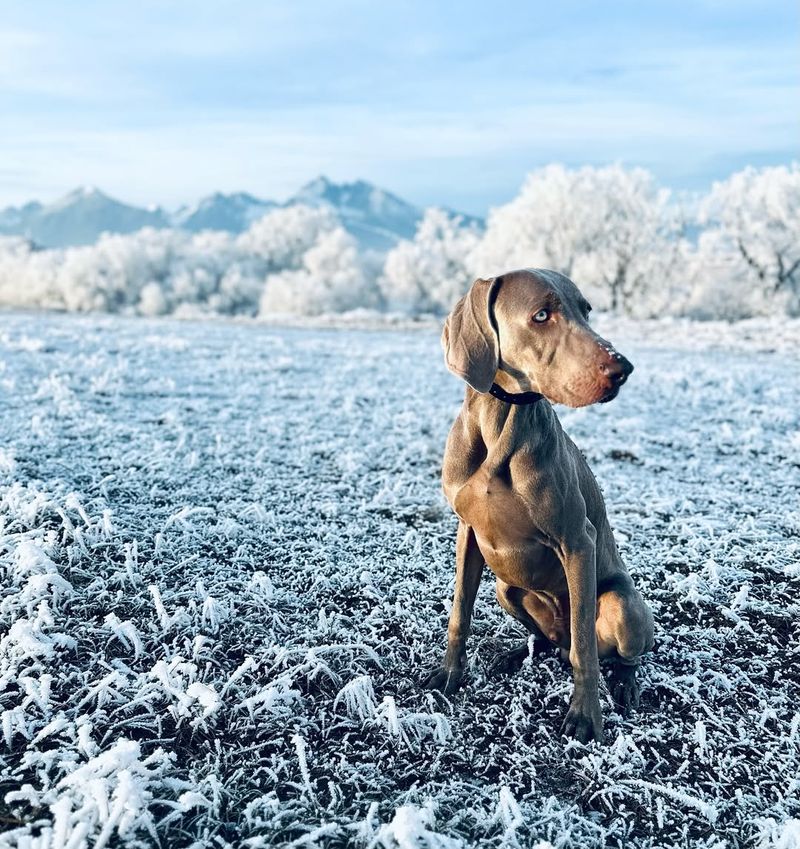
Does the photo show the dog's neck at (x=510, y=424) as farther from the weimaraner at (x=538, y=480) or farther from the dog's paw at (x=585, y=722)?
the dog's paw at (x=585, y=722)

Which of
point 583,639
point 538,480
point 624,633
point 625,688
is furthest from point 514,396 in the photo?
point 625,688

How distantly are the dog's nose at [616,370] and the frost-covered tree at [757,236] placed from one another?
5326 centimetres

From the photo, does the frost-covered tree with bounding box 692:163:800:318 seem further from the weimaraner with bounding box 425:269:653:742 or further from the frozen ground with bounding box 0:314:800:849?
the weimaraner with bounding box 425:269:653:742

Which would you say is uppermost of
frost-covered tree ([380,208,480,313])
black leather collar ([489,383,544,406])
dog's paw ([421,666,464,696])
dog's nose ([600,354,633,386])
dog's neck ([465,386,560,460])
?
frost-covered tree ([380,208,480,313])

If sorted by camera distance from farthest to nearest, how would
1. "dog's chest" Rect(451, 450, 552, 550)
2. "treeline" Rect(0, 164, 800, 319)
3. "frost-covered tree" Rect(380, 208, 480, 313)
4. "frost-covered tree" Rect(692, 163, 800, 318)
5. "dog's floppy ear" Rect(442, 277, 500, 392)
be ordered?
"frost-covered tree" Rect(380, 208, 480, 313), "treeline" Rect(0, 164, 800, 319), "frost-covered tree" Rect(692, 163, 800, 318), "dog's chest" Rect(451, 450, 552, 550), "dog's floppy ear" Rect(442, 277, 500, 392)

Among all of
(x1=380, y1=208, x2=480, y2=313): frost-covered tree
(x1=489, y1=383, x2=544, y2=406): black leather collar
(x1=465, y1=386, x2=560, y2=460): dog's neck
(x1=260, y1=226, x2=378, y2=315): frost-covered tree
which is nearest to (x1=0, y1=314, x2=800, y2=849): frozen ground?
(x1=465, y1=386, x2=560, y2=460): dog's neck

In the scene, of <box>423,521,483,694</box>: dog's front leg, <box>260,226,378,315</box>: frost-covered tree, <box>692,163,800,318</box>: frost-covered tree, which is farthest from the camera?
<box>260,226,378,315</box>: frost-covered tree

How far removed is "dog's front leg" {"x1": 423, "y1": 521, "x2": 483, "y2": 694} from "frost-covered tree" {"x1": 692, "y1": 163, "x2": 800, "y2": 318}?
2087 inches

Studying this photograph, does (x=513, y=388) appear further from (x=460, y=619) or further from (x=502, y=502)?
(x=460, y=619)

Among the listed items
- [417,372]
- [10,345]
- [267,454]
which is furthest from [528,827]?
[10,345]

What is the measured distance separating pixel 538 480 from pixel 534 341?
0.73 m

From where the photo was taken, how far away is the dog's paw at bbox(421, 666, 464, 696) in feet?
13.3

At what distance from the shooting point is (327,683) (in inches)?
159

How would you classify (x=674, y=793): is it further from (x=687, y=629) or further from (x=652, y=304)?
(x=652, y=304)
